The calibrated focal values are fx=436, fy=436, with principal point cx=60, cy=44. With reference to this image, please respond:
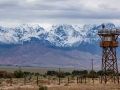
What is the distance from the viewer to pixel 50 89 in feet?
171

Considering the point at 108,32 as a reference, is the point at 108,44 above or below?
below

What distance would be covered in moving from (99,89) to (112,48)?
1685 cm

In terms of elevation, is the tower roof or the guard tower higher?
the tower roof

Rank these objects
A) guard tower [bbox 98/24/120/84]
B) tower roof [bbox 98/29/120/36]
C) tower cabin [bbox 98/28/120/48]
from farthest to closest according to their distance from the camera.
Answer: guard tower [bbox 98/24/120/84] → tower cabin [bbox 98/28/120/48] → tower roof [bbox 98/29/120/36]

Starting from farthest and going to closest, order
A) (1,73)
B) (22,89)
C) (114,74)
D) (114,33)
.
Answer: (1,73) < (114,74) < (114,33) < (22,89)

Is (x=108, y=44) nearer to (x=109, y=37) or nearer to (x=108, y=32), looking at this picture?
(x=109, y=37)

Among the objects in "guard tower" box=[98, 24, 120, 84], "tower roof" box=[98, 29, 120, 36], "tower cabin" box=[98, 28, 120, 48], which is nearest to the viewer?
"tower roof" box=[98, 29, 120, 36]

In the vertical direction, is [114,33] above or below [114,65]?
above

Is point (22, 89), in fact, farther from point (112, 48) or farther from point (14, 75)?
point (14, 75)

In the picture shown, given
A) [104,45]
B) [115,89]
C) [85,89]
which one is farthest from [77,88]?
[104,45]

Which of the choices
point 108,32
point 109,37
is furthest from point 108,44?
point 108,32

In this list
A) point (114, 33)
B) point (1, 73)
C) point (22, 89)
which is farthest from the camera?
point (1, 73)

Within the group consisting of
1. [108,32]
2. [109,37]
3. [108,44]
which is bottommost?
[108,44]

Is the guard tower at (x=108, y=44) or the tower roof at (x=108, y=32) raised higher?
the tower roof at (x=108, y=32)
